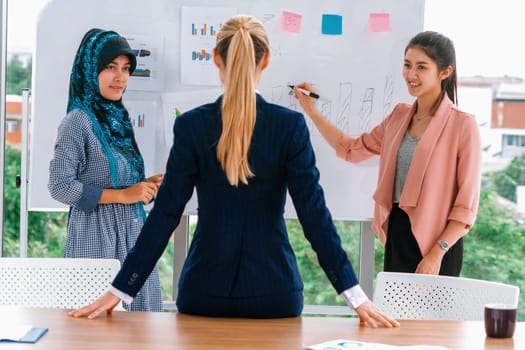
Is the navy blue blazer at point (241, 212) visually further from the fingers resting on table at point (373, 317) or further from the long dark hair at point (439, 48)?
the long dark hair at point (439, 48)

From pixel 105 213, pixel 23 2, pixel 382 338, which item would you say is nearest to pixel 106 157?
pixel 105 213

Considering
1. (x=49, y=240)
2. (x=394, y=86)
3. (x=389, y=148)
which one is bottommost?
(x=49, y=240)

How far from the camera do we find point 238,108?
2.10 metres

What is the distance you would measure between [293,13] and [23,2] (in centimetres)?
136

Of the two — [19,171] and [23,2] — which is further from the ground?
[23,2]

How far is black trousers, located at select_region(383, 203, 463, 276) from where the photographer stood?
10.5 feet

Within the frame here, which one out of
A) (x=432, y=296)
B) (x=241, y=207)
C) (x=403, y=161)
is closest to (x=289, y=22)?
(x=403, y=161)

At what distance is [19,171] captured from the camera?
3.94 m

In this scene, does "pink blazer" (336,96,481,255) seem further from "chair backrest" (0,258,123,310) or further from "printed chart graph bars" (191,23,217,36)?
"chair backrest" (0,258,123,310)

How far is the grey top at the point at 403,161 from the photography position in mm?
3232

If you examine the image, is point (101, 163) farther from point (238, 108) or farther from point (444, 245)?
point (444, 245)


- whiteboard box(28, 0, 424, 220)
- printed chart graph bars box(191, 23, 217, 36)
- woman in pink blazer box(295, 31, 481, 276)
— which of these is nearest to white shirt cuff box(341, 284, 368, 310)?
woman in pink blazer box(295, 31, 481, 276)

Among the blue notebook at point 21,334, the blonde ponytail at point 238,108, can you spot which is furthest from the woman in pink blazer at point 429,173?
the blue notebook at point 21,334

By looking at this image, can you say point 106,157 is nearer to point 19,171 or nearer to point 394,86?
point 19,171
